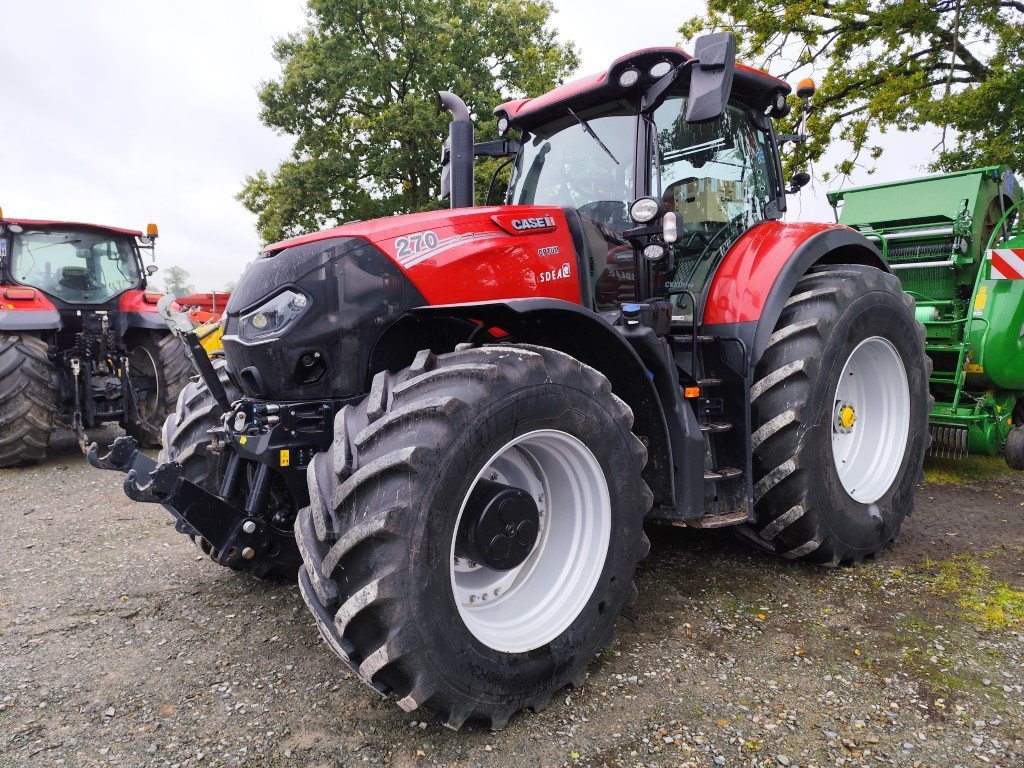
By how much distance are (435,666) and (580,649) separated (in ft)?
2.00

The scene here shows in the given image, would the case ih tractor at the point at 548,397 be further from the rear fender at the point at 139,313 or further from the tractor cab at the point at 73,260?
the tractor cab at the point at 73,260

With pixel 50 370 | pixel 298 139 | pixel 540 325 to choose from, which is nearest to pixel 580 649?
pixel 540 325

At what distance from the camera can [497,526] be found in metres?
2.32

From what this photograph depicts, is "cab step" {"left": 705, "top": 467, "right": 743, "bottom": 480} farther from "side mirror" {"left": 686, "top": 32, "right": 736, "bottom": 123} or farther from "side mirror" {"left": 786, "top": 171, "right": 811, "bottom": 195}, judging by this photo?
"side mirror" {"left": 786, "top": 171, "right": 811, "bottom": 195}

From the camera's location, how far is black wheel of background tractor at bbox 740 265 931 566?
10.4 feet

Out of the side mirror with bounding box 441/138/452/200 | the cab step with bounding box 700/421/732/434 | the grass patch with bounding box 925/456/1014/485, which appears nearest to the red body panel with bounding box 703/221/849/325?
the cab step with bounding box 700/421/732/434

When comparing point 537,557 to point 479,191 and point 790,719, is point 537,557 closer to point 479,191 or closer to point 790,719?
point 790,719

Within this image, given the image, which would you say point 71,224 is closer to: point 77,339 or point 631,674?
point 77,339

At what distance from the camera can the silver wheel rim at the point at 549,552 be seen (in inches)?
95.8

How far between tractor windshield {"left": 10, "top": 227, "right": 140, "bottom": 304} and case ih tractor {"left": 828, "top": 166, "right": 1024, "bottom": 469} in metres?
7.77

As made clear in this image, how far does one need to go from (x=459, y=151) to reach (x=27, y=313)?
5.76 metres

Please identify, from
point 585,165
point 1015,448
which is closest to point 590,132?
point 585,165

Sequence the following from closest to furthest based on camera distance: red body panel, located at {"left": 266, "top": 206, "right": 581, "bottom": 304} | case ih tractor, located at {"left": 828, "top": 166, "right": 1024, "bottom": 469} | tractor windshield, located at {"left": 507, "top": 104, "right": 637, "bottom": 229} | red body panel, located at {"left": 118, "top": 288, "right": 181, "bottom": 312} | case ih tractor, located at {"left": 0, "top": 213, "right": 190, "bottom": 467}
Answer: red body panel, located at {"left": 266, "top": 206, "right": 581, "bottom": 304} → tractor windshield, located at {"left": 507, "top": 104, "right": 637, "bottom": 229} → case ih tractor, located at {"left": 828, "top": 166, "right": 1024, "bottom": 469} → case ih tractor, located at {"left": 0, "top": 213, "right": 190, "bottom": 467} → red body panel, located at {"left": 118, "top": 288, "right": 181, "bottom": 312}

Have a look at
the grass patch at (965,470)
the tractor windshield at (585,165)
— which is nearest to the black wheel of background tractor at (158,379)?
the tractor windshield at (585,165)
